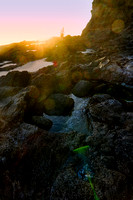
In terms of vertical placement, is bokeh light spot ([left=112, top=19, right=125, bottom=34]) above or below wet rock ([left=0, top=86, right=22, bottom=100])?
above

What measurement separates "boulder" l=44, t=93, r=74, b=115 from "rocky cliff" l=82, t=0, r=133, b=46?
6106 cm

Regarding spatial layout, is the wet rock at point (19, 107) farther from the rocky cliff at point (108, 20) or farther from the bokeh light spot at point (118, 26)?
the bokeh light spot at point (118, 26)

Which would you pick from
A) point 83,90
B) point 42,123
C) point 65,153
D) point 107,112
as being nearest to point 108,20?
point 83,90

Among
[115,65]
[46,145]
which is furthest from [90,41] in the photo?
[46,145]

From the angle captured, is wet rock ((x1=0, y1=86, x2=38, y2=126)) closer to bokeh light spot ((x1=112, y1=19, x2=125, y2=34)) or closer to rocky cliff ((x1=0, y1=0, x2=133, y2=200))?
rocky cliff ((x1=0, y1=0, x2=133, y2=200))

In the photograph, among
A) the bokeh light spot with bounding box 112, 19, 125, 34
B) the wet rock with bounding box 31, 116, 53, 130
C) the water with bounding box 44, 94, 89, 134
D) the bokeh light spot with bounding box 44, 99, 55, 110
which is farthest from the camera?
the bokeh light spot with bounding box 112, 19, 125, 34

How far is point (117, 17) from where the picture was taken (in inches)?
2414

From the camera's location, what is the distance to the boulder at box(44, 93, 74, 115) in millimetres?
8914

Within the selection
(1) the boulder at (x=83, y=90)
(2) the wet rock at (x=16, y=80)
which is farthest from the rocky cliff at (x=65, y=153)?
(2) the wet rock at (x=16, y=80)

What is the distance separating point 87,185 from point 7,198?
3049mm

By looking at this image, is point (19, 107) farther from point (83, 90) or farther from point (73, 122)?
point (83, 90)

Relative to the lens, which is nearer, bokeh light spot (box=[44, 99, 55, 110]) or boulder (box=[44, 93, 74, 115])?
boulder (box=[44, 93, 74, 115])

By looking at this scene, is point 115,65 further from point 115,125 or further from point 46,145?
point 46,145

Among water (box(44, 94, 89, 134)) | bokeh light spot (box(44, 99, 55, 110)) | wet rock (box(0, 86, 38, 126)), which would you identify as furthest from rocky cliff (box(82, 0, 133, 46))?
wet rock (box(0, 86, 38, 126))
